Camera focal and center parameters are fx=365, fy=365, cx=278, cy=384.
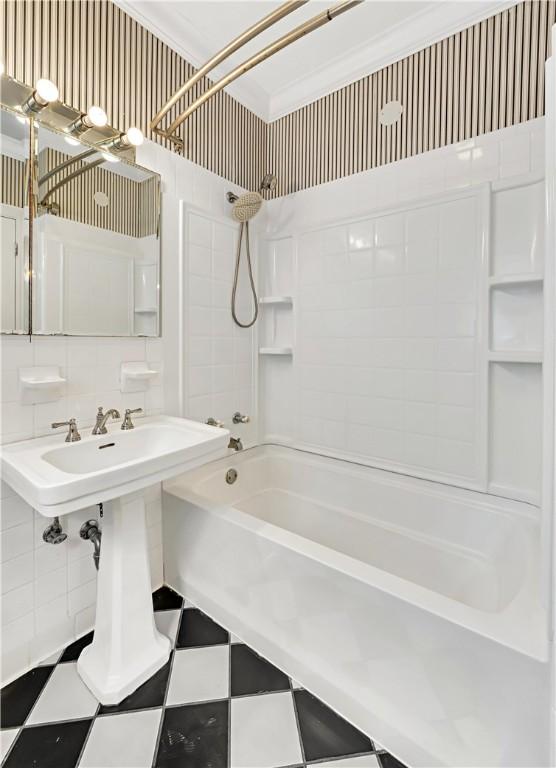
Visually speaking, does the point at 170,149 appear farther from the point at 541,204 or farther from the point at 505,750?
the point at 505,750

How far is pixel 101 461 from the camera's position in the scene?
1.42 m

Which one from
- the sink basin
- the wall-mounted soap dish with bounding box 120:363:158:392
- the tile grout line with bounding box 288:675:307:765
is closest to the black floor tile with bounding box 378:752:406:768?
the tile grout line with bounding box 288:675:307:765

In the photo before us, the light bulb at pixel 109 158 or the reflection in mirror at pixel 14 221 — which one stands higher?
the light bulb at pixel 109 158

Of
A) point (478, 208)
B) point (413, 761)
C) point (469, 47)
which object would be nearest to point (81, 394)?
point (413, 761)

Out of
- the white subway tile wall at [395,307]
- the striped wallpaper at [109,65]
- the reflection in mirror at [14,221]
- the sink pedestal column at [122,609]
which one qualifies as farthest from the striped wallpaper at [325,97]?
the sink pedestal column at [122,609]

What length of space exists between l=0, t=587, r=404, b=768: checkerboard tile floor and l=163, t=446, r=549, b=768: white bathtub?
71 millimetres

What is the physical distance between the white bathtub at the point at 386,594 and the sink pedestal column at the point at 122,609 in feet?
1.01

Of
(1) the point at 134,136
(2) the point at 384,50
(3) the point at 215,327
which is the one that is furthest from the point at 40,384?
(2) the point at 384,50

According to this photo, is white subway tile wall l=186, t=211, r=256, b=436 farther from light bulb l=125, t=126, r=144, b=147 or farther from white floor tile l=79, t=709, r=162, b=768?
white floor tile l=79, t=709, r=162, b=768

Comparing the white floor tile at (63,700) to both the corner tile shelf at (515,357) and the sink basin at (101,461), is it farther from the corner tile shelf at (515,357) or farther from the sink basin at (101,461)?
the corner tile shelf at (515,357)

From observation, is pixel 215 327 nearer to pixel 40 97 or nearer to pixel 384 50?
pixel 40 97

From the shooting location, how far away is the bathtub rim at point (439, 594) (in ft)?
3.04

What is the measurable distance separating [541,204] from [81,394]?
2.05 meters

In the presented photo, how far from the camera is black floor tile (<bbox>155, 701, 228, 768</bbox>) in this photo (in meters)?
1.08
